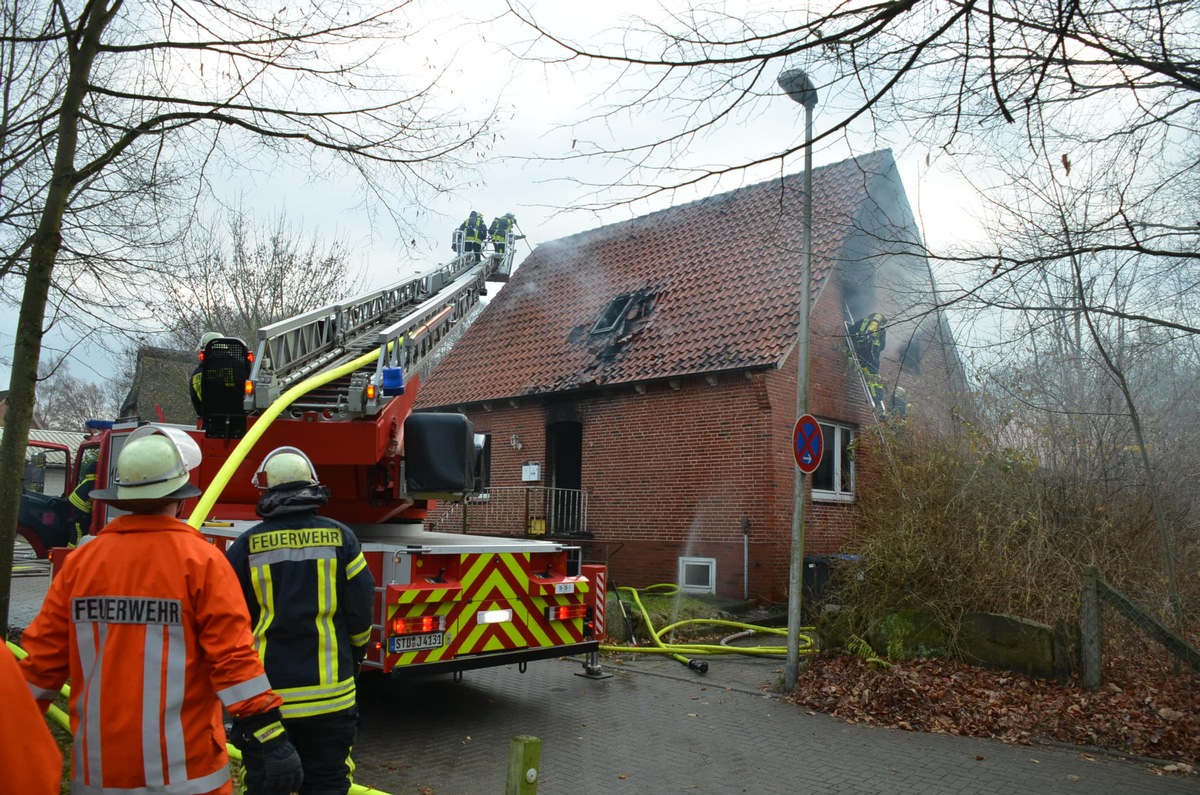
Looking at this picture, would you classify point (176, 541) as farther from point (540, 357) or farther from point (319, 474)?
point (540, 357)

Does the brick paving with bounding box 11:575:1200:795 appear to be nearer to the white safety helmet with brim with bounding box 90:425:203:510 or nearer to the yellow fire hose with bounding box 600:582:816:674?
the yellow fire hose with bounding box 600:582:816:674

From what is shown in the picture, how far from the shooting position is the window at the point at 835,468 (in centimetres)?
1481

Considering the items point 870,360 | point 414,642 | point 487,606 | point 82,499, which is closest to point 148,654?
point 414,642

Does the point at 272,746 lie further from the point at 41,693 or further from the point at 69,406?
the point at 69,406

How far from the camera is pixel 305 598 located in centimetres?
384

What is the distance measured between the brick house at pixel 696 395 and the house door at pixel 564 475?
0.12 ft

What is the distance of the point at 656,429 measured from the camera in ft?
48.9

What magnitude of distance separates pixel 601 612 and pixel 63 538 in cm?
797

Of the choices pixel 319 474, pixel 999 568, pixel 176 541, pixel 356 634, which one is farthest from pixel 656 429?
pixel 176 541

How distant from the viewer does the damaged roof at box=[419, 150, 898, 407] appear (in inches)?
571

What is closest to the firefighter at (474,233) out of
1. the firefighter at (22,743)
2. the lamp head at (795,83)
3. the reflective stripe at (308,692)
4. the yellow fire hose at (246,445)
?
the yellow fire hose at (246,445)

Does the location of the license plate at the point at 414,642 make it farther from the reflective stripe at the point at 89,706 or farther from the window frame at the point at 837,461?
the window frame at the point at 837,461

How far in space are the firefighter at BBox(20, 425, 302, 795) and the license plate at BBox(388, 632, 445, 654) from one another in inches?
137

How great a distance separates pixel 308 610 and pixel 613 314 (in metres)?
13.9
